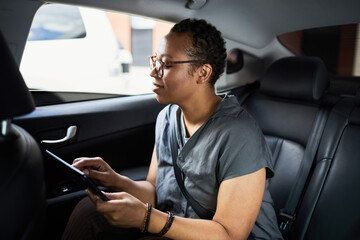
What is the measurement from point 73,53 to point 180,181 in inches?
60.7

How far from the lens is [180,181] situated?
1348 mm

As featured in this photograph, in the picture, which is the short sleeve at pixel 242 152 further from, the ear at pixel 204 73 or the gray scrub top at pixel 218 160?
the ear at pixel 204 73

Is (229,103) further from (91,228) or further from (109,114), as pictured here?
(109,114)

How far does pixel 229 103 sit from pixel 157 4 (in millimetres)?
760

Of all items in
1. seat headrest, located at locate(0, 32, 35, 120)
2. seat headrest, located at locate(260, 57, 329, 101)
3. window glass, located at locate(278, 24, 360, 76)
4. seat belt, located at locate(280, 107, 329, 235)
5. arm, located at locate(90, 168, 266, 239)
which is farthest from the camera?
window glass, located at locate(278, 24, 360, 76)

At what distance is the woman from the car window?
1.46ft

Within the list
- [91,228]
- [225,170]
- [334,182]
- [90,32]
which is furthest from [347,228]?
[90,32]

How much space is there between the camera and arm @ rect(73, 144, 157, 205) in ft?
4.43

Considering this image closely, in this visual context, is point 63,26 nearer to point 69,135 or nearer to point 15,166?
point 69,135

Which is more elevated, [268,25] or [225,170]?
[268,25]

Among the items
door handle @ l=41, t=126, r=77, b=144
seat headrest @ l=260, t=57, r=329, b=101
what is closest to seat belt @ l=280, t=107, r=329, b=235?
seat headrest @ l=260, t=57, r=329, b=101

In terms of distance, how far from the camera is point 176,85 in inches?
52.6

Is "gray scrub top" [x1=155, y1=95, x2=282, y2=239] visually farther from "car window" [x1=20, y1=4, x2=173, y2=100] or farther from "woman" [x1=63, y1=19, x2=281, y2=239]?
"car window" [x1=20, y1=4, x2=173, y2=100]

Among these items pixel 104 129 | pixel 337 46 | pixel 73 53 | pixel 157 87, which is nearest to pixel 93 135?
pixel 104 129
